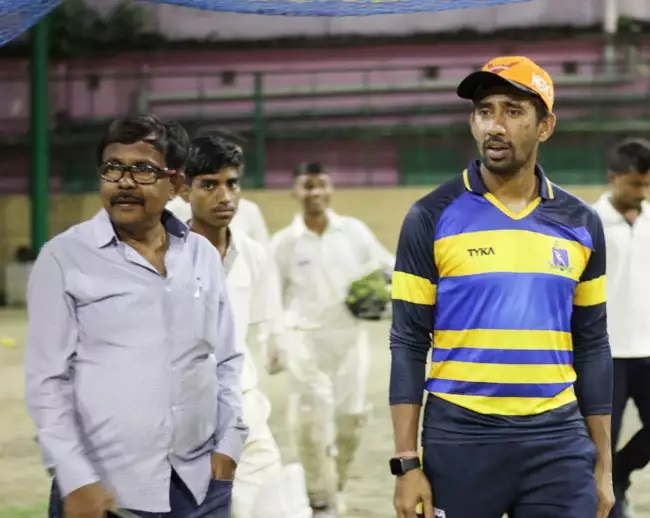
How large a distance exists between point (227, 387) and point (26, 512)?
10.1ft

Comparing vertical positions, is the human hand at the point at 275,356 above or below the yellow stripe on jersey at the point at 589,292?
below

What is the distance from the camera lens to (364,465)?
7.08 m

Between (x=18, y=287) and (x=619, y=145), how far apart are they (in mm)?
12629

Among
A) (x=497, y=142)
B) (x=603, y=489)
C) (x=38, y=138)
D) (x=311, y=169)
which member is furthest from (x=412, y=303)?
(x=38, y=138)

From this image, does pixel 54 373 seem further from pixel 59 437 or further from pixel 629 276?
pixel 629 276

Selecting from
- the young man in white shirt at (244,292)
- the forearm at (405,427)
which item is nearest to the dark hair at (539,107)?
the forearm at (405,427)

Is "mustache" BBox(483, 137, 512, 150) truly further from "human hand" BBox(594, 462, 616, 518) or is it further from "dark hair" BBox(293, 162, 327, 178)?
"dark hair" BBox(293, 162, 327, 178)

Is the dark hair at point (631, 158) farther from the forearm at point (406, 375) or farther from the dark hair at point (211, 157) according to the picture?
the forearm at point (406, 375)

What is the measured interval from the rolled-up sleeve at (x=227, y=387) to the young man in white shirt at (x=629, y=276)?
2.57m

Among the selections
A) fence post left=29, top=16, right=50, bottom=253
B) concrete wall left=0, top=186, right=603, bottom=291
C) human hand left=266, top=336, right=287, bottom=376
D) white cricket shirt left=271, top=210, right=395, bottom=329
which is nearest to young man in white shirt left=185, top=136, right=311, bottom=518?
human hand left=266, top=336, right=287, bottom=376

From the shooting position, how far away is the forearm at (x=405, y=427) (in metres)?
3.09

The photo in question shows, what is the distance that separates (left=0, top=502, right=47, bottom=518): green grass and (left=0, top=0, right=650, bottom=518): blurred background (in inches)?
456

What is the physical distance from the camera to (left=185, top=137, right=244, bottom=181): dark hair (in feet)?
14.9

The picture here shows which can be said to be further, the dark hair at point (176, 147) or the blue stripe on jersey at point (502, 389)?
the dark hair at point (176, 147)
